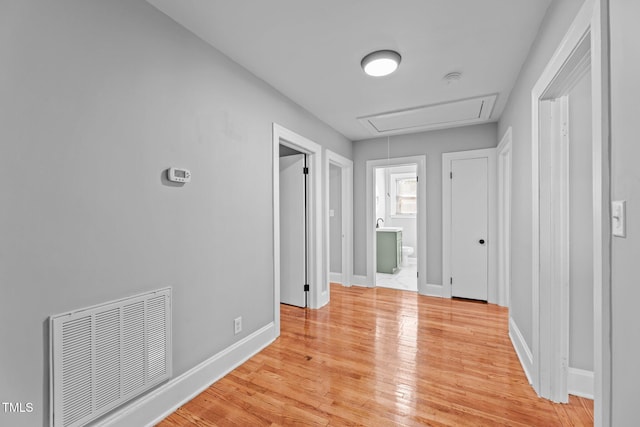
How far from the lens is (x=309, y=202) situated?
3633 mm

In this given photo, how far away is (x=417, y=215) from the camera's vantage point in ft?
14.3

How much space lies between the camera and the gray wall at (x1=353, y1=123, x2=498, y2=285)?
13.3ft

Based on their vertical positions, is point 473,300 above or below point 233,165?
below

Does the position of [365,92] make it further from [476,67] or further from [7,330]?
[7,330]

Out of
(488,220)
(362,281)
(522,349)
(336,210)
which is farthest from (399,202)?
(522,349)

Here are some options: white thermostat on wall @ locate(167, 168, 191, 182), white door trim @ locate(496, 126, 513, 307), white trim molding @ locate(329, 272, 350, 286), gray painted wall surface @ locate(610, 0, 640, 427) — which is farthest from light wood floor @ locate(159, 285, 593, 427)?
white trim molding @ locate(329, 272, 350, 286)

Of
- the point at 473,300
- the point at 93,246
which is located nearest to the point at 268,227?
the point at 93,246

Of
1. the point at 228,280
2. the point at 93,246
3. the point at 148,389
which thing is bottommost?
the point at 148,389

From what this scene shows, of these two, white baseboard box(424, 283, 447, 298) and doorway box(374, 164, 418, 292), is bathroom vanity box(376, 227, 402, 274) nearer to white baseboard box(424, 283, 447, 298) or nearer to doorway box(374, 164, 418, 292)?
doorway box(374, 164, 418, 292)

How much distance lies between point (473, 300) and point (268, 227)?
10.4 feet

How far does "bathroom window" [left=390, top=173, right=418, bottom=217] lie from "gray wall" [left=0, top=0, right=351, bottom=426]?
542 cm

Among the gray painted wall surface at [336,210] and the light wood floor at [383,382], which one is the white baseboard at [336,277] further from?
the light wood floor at [383,382]

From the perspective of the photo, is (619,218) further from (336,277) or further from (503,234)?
(336,277)

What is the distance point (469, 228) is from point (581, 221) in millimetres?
2289
